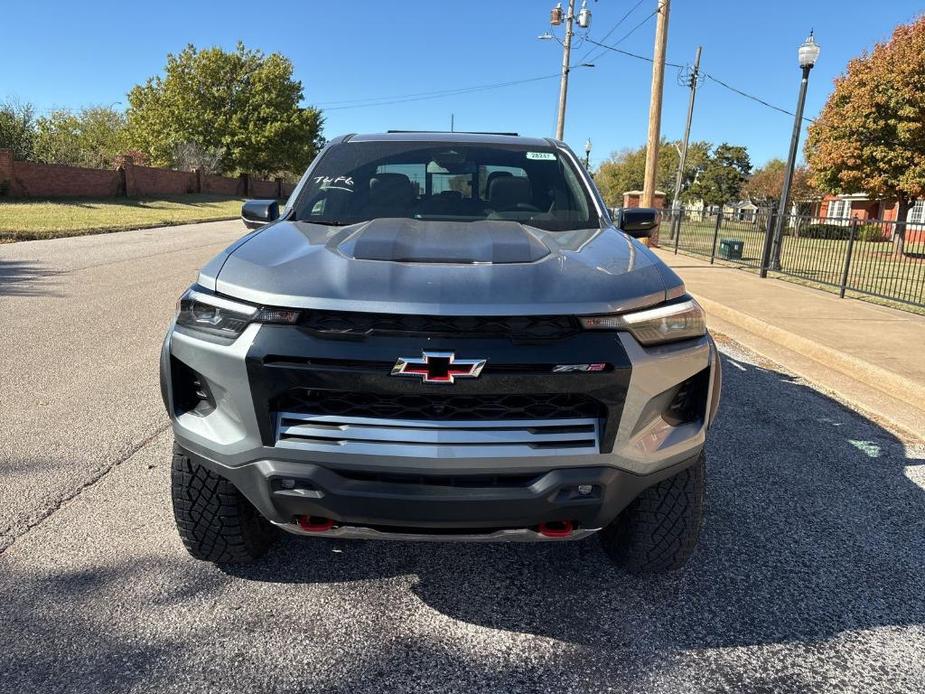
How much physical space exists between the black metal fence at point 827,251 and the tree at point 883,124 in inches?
299

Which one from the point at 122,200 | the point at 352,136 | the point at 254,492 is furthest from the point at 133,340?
the point at 122,200

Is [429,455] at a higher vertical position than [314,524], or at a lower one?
higher

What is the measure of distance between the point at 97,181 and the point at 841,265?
2980 cm

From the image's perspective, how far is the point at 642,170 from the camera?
103312mm

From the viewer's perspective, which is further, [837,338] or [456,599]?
[837,338]

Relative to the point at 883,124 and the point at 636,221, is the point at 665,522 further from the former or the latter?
the point at 883,124

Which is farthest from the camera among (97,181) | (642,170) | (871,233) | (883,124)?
(642,170)

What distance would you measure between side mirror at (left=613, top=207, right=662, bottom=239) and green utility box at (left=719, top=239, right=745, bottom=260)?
13831 mm

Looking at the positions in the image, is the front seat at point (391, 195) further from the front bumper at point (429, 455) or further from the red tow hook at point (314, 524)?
the red tow hook at point (314, 524)

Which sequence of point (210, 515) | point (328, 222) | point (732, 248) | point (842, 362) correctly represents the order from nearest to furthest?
point (210, 515)
point (328, 222)
point (842, 362)
point (732, 248)

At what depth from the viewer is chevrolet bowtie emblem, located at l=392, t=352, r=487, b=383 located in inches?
78.7

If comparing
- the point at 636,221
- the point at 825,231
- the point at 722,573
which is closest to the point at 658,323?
the point at 722,573

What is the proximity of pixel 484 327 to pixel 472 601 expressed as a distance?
111 cm

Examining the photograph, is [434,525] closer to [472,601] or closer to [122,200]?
[472,601]
